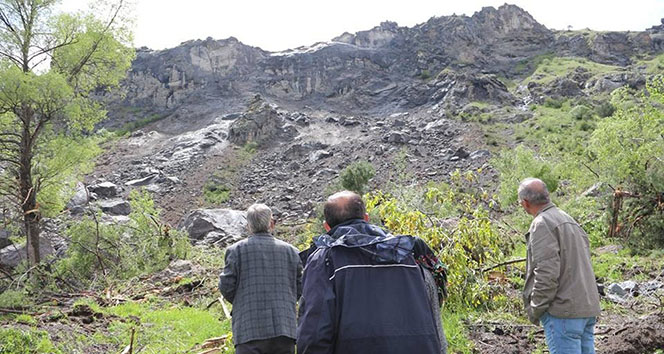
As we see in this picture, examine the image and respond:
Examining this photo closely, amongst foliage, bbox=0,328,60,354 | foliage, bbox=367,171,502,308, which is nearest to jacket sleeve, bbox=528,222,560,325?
foliage, bbox=367,171,502,308

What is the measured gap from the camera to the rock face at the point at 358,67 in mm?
52794

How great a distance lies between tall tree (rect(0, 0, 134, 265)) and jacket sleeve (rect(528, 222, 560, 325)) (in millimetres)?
8600

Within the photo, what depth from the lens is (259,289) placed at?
3.56m

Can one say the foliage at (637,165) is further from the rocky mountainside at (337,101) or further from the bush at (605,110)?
the bush at (605,110)

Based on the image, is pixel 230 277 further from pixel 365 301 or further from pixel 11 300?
pixel 11 300

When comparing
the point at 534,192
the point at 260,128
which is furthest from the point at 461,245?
the point at 260,128

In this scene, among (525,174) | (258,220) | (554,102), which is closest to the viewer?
(258,220)

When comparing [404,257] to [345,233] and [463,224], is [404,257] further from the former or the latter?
[463,224]

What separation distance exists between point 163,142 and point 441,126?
25887mm

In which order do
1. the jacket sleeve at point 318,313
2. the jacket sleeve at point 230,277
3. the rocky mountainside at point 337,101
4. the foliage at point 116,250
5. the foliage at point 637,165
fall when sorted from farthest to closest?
the rocky mountainside at point 337,101, the foliage at point 116,250, the foliage at point 637,165, the jacket sleeve at point 230,277, the jacket sleeve at point 318,313

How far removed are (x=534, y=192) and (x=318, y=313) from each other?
2078 millimetres

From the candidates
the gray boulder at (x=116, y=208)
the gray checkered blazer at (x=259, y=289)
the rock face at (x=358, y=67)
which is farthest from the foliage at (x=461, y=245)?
the rock face at (x=358, y=67)

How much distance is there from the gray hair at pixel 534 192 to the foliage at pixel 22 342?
4979 mm

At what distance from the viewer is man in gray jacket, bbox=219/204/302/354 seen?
351cm
